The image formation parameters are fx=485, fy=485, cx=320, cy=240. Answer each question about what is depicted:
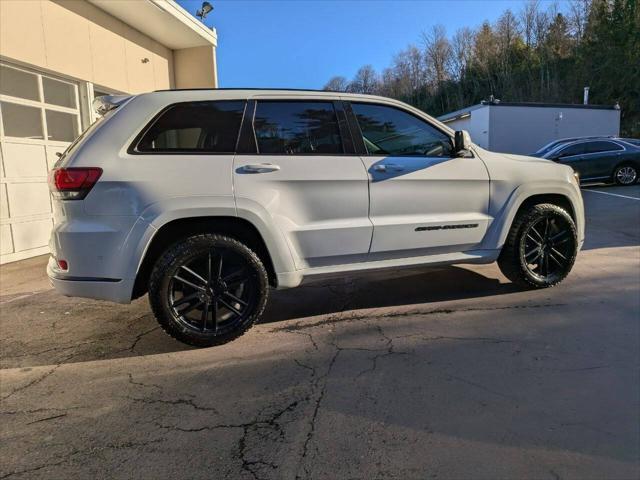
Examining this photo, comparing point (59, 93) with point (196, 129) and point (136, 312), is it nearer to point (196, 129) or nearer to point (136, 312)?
point (136, 312)

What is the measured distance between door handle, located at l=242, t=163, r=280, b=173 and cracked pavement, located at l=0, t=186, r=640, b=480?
1.37 m

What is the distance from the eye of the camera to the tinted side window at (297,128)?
3.97 meters

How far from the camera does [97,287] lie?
142 inches

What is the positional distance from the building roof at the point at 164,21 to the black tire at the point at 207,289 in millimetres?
8759

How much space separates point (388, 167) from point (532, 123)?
25.2 metres

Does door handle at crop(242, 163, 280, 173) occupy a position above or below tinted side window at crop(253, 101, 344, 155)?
below

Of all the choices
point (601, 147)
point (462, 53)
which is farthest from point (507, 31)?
point (601, 147)

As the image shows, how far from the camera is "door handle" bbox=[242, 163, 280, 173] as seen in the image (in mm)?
3793

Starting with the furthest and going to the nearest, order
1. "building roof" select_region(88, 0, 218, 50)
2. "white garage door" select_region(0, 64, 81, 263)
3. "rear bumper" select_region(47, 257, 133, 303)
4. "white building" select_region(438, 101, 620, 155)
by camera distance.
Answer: "white building" select_region(438, 101, 620, 155) < "building roof" select_region(88, 0, 218, 50) < "white garage door" select_region(0, 64, 81, 263) < "rear bumper" select_region(47, 257, 133, 303)

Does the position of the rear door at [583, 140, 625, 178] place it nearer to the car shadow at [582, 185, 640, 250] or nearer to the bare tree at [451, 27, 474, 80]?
the car shadow at [582, 185, 640, 250]

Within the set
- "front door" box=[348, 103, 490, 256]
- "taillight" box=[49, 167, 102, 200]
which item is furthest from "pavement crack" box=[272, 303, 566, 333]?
"taillight" box=[49, 167, 102, 200]

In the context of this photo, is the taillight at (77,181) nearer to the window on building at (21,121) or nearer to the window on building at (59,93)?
the window on building at (21,121)

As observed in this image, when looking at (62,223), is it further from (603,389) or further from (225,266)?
(603,389)

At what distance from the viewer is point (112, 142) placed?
11.8ft
